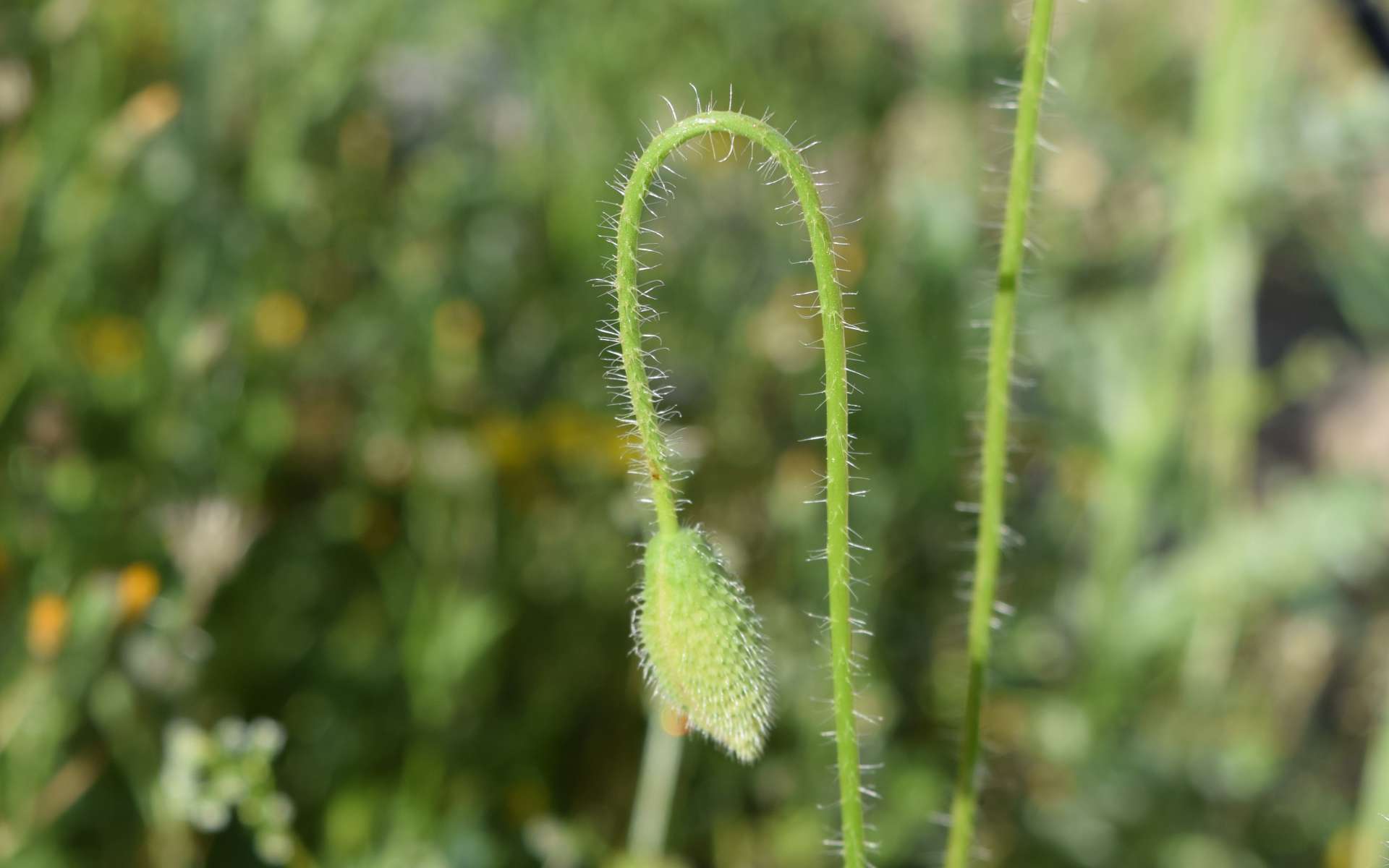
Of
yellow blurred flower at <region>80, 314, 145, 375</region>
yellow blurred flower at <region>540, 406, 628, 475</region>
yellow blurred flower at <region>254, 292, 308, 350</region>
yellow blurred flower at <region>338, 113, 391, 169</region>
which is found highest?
yellow blurred flower at <region>338, 113, 391, 169</region>

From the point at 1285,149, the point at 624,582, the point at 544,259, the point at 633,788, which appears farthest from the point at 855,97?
the point at 633,788

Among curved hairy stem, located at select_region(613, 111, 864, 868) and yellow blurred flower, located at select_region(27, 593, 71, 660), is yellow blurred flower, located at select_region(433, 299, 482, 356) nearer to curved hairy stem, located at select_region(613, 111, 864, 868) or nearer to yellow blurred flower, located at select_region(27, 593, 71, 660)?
yellow blurred flower, located at select_region(27, 593, 71, 660)

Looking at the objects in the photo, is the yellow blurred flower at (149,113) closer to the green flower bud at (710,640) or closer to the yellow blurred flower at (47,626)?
the yellow blurred flower at (47,626)

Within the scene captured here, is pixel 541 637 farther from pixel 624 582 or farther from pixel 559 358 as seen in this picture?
pixel 559 358

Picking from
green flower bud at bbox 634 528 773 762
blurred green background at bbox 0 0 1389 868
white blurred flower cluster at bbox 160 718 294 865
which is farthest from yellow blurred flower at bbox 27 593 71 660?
green flower bud at bbox 634 528 773 762

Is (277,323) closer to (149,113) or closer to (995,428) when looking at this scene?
(149,113)

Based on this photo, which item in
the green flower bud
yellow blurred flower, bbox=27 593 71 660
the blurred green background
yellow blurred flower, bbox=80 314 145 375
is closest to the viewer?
the green flower bud
